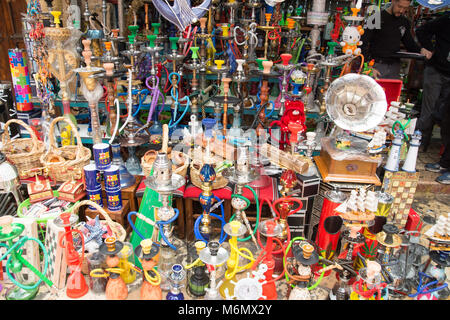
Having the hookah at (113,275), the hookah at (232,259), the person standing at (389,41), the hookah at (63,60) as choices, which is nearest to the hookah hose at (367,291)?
the hookah at (232,259)

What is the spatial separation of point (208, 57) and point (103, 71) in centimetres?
168

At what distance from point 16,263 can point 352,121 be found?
275cm

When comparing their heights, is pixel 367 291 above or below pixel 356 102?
below

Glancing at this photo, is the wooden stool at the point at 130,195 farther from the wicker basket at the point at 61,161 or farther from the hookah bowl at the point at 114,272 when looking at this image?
the hookah bowl at the point at 114,272

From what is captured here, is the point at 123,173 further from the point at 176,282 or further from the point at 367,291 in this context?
the point at 367,291

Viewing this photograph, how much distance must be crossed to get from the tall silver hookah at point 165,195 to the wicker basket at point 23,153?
1.36 meters

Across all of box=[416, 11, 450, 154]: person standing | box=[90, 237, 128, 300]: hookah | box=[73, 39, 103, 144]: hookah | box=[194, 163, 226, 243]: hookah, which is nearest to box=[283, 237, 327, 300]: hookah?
box=[194, 163, 226, 243]: hookah

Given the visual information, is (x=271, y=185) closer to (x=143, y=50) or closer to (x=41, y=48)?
(x=143, y=50)

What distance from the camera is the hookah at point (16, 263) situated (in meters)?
2.29

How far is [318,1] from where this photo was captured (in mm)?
4660

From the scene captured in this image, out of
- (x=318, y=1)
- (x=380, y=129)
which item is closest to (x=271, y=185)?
(x=380, y=129)

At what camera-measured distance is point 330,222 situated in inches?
120

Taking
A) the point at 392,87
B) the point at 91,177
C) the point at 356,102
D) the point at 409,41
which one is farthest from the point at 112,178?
the point at 409,41

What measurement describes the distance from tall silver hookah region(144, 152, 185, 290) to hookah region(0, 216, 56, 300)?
78cm
